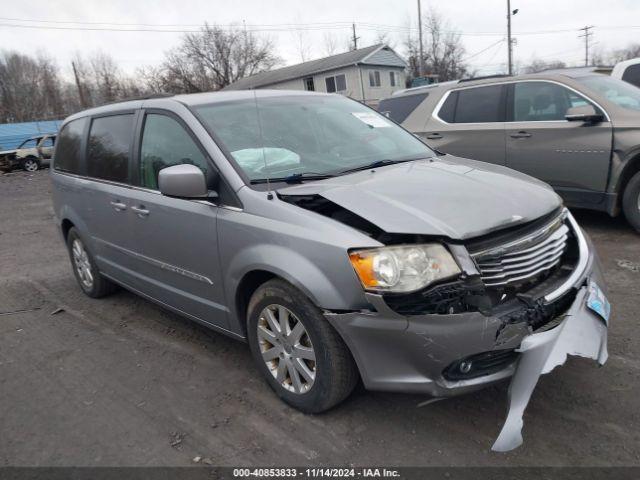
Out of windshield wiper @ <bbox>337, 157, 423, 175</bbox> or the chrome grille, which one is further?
windshield wiper @ <bbox>337, 157, 423, 175</bbox>

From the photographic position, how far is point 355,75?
39.8 meters

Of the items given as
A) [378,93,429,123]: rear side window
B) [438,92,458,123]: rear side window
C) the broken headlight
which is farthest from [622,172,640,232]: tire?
the broken headlight

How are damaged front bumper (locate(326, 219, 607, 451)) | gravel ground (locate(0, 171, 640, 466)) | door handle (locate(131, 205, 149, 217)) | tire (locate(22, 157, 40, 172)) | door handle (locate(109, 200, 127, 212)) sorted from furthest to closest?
tire (locate(22, 157, 40, 172)), door handle (locate(109, 200, 127, 212)), door handle (locate(131, 205, 149, 217)), gravel ground (locate(0, 171, 640, 466)), damaged front bumper (locate(326, 219, 607, 451))

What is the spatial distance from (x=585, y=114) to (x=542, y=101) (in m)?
0.70

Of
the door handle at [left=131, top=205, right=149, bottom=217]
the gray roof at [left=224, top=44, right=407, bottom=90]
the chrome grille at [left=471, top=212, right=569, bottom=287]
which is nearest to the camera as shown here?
the chrome grille at [left=471, top=212, right=569, bottom=287]

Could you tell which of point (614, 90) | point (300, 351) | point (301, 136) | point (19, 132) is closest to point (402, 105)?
point (614, 90)

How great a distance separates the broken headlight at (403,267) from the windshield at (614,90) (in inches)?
174

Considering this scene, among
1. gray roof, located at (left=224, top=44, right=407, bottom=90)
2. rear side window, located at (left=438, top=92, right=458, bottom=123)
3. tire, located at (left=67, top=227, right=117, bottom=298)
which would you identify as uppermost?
gray roof, located at (left=224, top=44, right=407, bottom=90)

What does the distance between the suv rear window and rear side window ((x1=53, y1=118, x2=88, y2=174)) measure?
14.6 feet

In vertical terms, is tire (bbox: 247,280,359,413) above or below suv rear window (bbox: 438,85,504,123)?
below

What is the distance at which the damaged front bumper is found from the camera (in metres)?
2.28

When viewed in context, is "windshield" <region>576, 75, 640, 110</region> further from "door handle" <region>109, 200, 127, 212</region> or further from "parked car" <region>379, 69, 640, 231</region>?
"door handle" <region>109, 200, 127, 212</region>

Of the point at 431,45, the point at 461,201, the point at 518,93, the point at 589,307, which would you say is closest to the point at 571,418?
the point at 589,307

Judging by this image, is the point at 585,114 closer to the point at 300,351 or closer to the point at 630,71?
the point at 630,71
